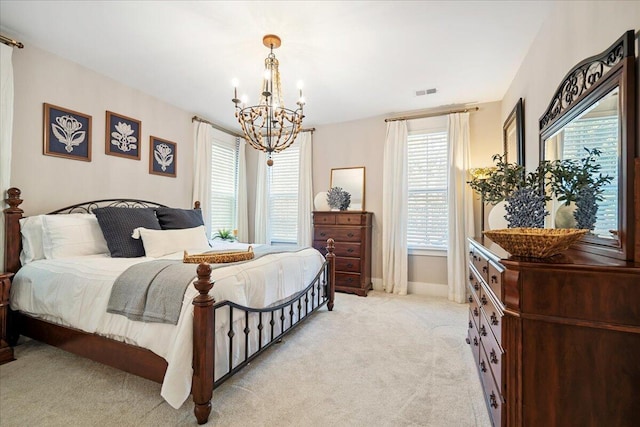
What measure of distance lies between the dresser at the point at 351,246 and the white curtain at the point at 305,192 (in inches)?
20.2

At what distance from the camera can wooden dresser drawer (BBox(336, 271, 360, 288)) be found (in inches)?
165

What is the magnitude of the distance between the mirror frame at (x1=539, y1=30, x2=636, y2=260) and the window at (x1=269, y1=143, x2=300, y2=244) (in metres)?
4.06

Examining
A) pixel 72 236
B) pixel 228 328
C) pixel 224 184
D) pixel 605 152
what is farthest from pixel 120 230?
pixel 605 152

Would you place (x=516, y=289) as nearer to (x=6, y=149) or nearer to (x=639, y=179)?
(x=639, y=179)

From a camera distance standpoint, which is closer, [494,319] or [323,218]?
[494,319]

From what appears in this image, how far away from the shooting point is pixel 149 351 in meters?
1.74

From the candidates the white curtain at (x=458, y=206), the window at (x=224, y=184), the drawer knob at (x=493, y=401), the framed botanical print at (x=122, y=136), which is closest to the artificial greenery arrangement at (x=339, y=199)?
the white curtain at (x=458, y=206)

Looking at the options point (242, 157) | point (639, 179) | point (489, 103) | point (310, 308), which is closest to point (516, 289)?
point (639, 179)

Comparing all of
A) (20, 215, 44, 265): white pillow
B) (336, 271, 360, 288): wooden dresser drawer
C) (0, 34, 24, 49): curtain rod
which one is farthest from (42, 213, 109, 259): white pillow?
(336, 271, 360, 288): wooden dresser drawer

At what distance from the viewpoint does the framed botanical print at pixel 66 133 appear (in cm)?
279

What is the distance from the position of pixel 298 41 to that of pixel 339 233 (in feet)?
8.55

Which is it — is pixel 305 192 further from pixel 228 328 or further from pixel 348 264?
pixel 228 328

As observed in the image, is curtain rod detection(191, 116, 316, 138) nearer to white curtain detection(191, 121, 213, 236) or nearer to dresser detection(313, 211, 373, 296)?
white curtain detection(191, 121, 213, 236)

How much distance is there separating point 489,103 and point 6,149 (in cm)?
530
